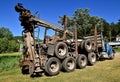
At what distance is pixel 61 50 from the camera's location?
16.4 meters

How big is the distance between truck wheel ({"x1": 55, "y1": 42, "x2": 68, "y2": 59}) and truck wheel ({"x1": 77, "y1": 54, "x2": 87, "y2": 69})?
1.53 metres

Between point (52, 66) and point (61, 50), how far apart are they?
157 centimetres

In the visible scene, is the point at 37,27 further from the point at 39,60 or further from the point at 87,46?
the point at 87,46

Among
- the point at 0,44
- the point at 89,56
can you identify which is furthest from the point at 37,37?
the point at 0,44

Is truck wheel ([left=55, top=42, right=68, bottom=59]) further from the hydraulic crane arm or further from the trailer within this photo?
the hydraulic crane arm

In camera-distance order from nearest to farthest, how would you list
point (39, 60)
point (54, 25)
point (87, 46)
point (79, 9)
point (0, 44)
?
point (39, 60)
point (54, 25)
point (87, 46)
point (79, 9)
point (0, 44)

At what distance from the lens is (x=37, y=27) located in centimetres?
1587

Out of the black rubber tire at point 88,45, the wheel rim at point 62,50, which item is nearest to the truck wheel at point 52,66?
the wheel rim at point 62,50

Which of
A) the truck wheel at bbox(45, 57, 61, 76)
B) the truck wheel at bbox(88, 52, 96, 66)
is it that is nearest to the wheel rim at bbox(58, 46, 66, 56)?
the truck wheel at bbox(45, 57, 61, 76)

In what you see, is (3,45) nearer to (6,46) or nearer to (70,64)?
(6,46)

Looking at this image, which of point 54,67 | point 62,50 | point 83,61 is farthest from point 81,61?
point 54,67

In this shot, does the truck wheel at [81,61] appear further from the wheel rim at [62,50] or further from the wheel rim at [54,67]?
the wheel rim at [54,67]

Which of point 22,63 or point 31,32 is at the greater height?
point 31,32

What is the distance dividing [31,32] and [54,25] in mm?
2417
